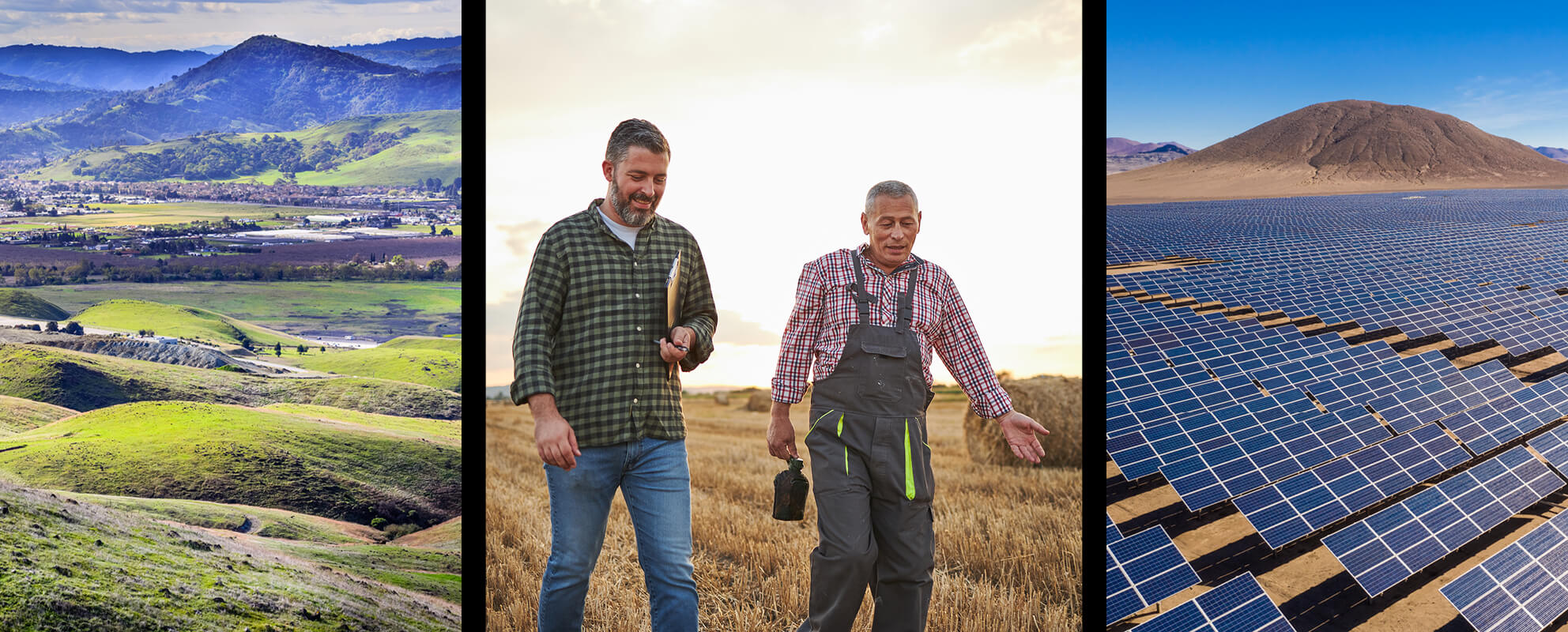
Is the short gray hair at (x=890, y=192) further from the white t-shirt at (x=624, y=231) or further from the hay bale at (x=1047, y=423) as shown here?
the hay bale at (x=1047, y=423)

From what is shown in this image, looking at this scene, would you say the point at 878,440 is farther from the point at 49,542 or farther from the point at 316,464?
the point at 49,542

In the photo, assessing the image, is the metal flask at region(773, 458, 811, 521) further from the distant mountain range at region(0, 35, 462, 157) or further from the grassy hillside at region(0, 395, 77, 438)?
the grassy hillside at region(0, 395, 77, 438)

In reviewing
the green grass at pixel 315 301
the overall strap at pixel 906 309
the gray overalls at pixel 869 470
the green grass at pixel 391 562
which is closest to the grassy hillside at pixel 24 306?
the green grass at pixel 315 301

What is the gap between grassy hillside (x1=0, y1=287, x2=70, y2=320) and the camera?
15.3ft

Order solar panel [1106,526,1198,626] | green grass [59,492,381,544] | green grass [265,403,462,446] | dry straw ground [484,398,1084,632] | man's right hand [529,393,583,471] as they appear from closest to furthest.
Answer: man's right hand [529,393,583,471], solar panel [1106,526,1198,626], dry straw ground [484,398,1084,632], green grass [59,492,381,544], green grass [265,403,462,446]

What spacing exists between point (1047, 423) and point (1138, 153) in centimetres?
185

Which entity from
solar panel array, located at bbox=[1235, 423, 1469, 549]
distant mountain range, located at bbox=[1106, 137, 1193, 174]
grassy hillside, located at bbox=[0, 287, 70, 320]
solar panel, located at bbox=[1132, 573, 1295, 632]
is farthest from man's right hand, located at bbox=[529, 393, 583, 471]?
distant mountain range, located at bbox=[1106, 137, 1193, 174]

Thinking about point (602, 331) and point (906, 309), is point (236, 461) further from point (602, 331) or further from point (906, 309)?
point (906, 309)

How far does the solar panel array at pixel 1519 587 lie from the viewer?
13.1 feet

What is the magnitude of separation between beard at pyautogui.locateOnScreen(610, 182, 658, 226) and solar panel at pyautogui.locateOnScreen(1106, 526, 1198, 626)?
8.33ft

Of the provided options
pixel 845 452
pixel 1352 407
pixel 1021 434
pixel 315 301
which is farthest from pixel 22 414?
pixel 1352 407

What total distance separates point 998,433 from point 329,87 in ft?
15.3

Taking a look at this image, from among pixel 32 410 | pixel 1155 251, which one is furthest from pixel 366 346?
pixel 1155 251

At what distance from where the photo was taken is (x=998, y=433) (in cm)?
642
